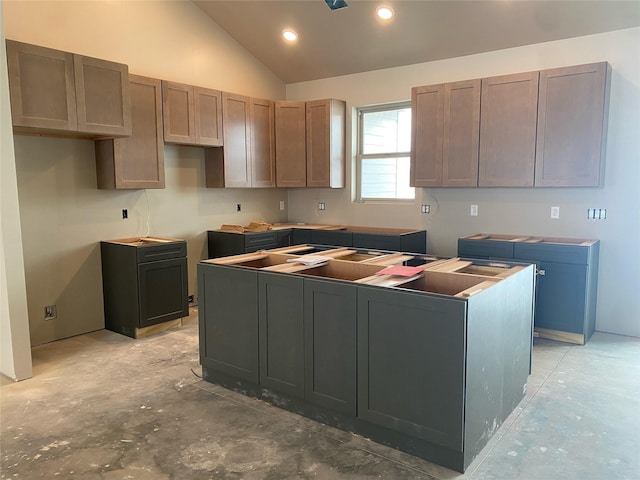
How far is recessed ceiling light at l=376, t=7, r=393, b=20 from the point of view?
4.78 meters

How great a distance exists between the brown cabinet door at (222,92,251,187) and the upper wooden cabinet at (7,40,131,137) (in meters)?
1.41

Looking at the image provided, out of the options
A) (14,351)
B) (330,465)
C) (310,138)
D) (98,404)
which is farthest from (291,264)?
(310,138)

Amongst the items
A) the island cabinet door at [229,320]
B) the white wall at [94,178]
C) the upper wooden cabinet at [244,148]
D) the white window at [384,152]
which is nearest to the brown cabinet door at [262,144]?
the upper wooden cabinet at [244,148]

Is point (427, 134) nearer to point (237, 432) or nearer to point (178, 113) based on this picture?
point (178, 113)

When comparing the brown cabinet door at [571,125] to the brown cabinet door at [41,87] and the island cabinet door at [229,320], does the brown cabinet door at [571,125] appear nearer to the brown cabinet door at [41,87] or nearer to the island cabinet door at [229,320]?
the island cabinet door at [229,320]

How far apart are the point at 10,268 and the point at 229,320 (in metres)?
1.66

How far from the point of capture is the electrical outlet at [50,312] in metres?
4.44

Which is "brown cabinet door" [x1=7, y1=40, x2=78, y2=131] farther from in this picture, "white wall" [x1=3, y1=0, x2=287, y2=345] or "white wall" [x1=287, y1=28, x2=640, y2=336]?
"white wall" [x1=287, y1=28, x2=640, y2=336]

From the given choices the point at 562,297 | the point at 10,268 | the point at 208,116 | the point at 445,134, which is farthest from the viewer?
the point at 208,116

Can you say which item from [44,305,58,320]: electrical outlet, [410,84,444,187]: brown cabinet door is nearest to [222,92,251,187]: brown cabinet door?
[410,84,444,187]: brown cabinet door

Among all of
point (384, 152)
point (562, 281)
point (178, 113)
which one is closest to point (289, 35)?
point (178, 113)

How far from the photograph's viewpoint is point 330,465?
2441 millimetres

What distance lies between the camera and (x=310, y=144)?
612 centimetres

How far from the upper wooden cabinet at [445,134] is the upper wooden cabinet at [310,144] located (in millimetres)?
1170
